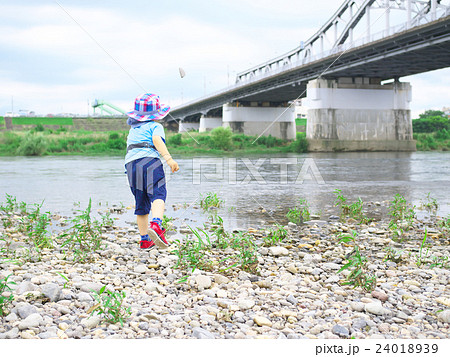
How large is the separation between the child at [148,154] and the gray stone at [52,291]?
141cm

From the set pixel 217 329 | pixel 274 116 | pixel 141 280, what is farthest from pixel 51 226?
pixel 274 116

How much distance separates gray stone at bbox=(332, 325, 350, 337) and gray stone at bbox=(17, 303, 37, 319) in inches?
78.4

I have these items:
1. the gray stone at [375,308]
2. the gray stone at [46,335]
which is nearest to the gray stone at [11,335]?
the gray stone at [46,335]

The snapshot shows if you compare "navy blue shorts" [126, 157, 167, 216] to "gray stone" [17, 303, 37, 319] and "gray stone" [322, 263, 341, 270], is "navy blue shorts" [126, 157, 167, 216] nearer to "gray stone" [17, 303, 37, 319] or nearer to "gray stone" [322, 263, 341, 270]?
"gray stone" [322, 263, 341, 270]

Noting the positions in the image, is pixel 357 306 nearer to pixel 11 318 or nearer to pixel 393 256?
pixel 393 256

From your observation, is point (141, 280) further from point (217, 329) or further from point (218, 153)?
point (218, 153)

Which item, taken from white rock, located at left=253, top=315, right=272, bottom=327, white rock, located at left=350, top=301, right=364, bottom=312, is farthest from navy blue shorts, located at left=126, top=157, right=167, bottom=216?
white rock, located at left=350, top=301, right=364, bottom=312

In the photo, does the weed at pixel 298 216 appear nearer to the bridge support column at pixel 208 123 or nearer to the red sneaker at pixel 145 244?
the red sneaker at pixel 145 244

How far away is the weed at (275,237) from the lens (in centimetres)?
561

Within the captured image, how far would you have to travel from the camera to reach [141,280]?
13.7ft

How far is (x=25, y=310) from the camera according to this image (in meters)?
3.21
